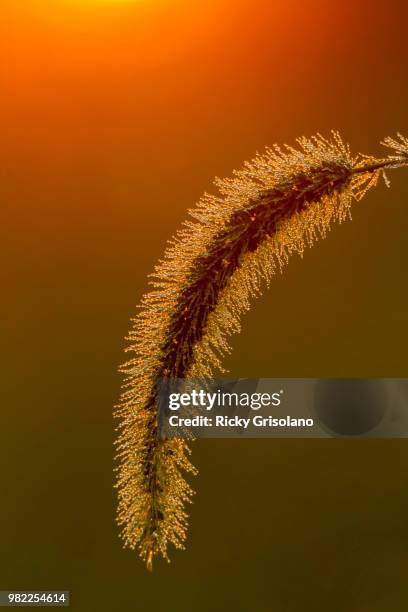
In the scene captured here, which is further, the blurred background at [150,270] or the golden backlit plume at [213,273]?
the blurred background at [150,270]

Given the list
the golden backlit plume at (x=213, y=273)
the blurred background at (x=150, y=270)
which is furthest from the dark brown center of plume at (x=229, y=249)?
the blurred background at (x=150, y=270)

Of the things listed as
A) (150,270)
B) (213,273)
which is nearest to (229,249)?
(213,273)

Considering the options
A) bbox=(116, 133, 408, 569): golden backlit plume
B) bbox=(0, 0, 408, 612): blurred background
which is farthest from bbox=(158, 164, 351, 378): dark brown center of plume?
bbox=(0, 0, 408, 612): blurred background

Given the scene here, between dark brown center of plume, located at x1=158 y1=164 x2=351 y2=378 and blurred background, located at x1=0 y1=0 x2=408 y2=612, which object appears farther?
blurred background, located at x1=0 y1=0 x2=408 y2=612

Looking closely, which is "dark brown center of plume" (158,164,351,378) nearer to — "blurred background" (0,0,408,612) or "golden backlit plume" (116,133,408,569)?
"golden backlit plume" (116,133,408,569)

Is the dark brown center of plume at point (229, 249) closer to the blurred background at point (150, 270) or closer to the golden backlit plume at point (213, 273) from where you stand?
the golden backlit plume at point (213, 273)

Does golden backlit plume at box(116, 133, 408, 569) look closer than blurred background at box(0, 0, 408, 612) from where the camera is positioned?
Yes
